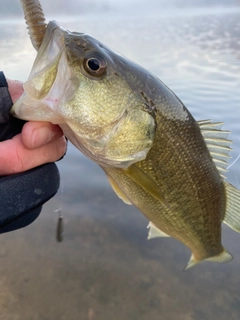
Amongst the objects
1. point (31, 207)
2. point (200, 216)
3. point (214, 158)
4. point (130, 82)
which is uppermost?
point (130, 82)

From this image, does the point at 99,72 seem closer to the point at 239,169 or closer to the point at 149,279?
the point at 149,279

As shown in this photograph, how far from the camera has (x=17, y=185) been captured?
1.22m

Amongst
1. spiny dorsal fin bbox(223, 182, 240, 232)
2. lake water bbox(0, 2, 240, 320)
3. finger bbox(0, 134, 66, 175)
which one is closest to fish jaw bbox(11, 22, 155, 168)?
finger bbox(0, 134, 66, 175)

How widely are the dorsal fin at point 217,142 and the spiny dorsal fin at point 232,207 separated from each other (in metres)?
0.12

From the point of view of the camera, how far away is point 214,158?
4.94ft

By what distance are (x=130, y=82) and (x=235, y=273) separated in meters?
1.75

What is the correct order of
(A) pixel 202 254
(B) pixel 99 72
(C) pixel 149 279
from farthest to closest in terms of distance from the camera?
(C) pixel 149 279 → (A) pixel 202 254 → (B) pixel 99 72

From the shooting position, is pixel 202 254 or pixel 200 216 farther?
pixel 202 254

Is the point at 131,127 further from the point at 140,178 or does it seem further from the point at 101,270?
the point at 101,270

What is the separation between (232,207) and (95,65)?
0.94 meters

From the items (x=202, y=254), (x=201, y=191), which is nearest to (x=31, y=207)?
(x=201, y=191)

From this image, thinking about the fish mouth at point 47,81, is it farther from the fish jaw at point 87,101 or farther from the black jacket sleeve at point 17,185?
the black jacket sleeve at point 17,185

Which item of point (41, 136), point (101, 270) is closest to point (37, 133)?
point (41, 136)

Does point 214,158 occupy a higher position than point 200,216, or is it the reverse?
point 214,158
